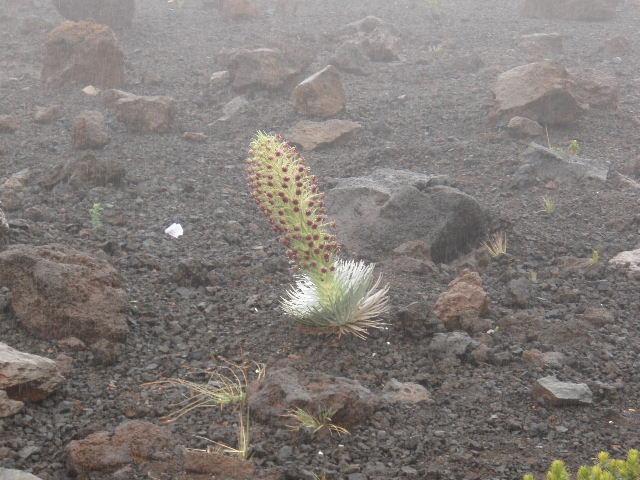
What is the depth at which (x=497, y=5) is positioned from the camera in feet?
43.7

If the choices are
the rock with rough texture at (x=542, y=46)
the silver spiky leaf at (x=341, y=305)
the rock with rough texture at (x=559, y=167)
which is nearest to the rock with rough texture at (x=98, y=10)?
the rock with rough texture at (x=542, y=46)

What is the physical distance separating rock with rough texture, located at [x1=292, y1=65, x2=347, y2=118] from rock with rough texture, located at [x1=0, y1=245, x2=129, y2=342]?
14.7 ft

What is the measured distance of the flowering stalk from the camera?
12.3 ft

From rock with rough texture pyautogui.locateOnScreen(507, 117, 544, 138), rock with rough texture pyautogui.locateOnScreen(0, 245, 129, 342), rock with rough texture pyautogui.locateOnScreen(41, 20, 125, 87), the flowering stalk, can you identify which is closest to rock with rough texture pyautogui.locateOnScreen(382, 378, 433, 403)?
the flowering stalk

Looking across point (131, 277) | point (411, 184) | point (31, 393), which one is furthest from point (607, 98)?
point (31, 393)

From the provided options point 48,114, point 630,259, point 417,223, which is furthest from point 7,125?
point 630,259

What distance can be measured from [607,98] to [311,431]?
20.2ft

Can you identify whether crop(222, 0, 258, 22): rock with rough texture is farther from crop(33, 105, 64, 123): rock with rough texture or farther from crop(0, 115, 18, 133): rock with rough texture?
crop(0, 115, 18, 133): rock with rough texture

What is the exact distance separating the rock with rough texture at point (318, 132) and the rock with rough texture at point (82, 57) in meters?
2.62

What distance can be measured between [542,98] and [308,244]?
15.1ft

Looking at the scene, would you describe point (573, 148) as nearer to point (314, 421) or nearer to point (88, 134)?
point (88, 134)

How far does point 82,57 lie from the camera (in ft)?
29.1

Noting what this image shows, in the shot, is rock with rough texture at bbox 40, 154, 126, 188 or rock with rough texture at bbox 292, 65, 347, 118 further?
rock with rough texture at bbox 292, 65, 347, 118

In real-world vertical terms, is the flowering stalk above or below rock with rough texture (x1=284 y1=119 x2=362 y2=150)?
above
